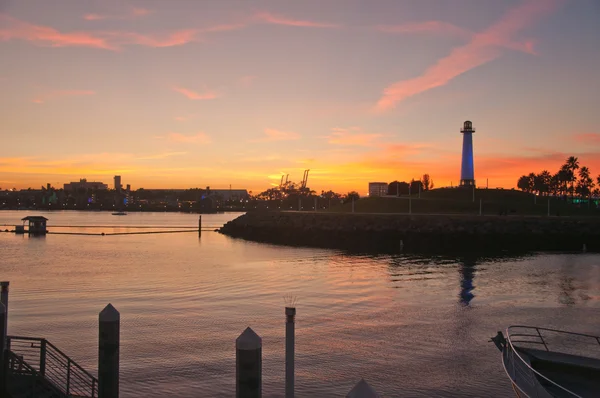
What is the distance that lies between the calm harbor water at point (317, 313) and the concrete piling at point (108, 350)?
15.7ft

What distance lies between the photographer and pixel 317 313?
1139 inches

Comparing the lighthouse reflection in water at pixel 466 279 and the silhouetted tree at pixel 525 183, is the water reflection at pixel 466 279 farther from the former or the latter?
the silhouetted tree at pixel 525 183

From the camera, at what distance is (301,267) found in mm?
51219

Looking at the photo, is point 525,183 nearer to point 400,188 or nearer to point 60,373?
point 400,188

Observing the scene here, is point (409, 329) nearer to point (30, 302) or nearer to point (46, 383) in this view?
point (46, 383)

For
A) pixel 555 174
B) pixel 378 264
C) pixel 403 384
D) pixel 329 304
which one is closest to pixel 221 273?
pixel 378 264

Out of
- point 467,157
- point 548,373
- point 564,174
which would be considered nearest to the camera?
point 548,373

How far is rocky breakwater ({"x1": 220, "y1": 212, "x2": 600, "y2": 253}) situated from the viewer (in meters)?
71.3

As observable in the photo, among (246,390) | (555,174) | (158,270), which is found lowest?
(158,270)

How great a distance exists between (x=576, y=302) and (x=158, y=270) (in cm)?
3479

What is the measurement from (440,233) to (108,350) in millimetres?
70751

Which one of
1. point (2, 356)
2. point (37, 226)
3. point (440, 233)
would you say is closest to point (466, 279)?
point (440, 233)

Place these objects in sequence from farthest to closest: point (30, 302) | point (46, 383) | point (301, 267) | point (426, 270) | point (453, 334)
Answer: point (301, 267) < point (426, 270) < point (30, 302) < point (453, 334) < point (46, 383)

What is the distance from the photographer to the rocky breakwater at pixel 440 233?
234 ft
